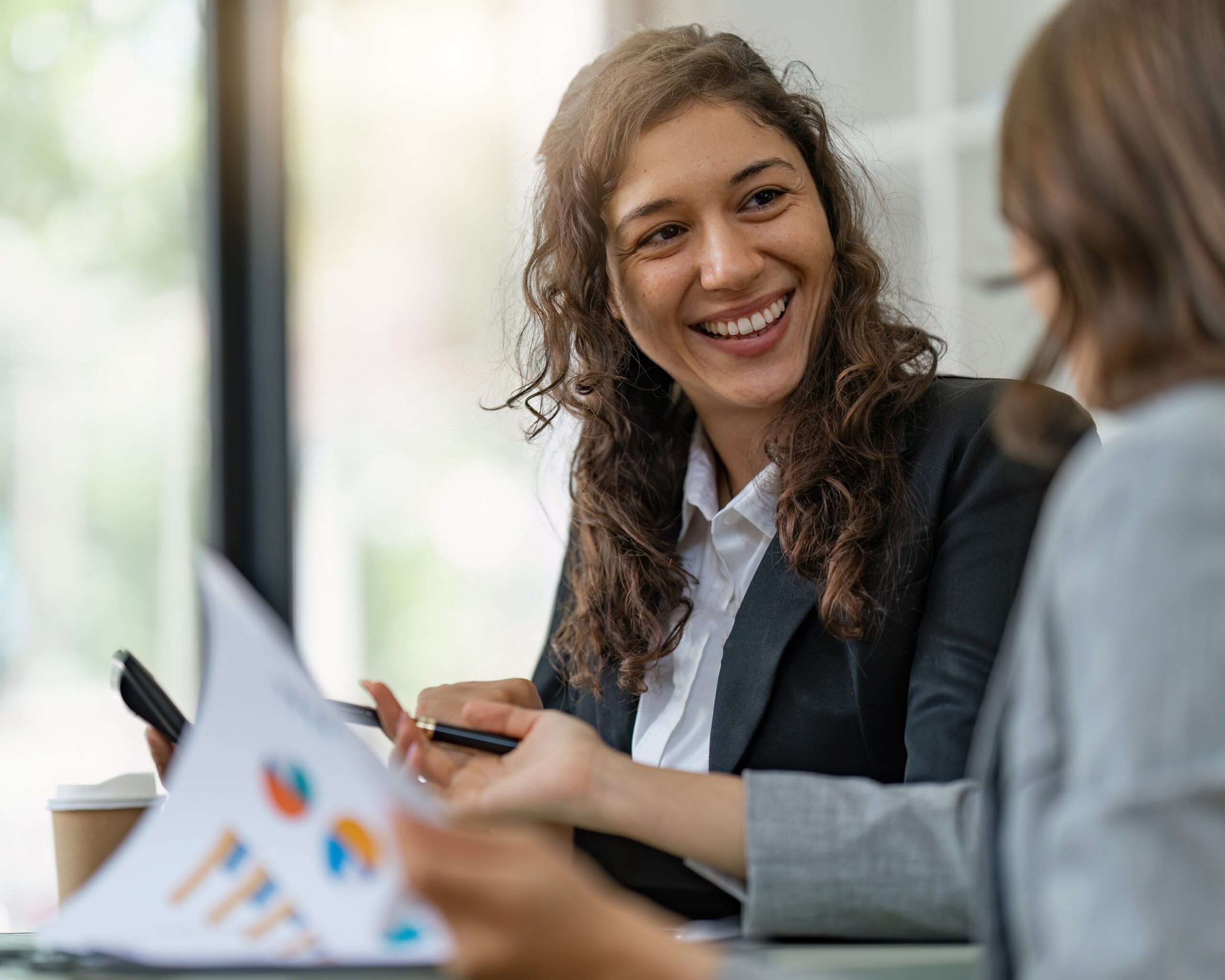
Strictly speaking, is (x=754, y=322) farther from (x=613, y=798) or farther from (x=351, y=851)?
(x=351, y=851)

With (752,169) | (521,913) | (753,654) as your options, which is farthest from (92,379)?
(521,913)

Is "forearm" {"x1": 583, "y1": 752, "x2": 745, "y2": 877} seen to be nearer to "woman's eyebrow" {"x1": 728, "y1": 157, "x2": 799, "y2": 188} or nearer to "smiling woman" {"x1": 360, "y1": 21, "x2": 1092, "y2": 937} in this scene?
"smiling woman" {"x1": 360, "y1": 21, "x2": 1092, "y2": 937}

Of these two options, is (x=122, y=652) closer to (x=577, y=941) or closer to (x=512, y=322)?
(x=577, y=941)

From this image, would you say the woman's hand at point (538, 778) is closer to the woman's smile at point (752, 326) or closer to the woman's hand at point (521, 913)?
the woman's hand at point (521, 913)

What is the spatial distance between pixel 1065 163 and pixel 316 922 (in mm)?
496

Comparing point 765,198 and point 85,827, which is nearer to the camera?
point 85,827

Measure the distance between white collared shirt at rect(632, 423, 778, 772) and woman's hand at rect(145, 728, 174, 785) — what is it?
47 cm

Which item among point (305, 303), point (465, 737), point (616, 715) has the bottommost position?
point (616, 715)

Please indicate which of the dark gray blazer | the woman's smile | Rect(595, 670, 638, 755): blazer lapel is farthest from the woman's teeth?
Rect(595, 670, 638, 755): blazer lapel

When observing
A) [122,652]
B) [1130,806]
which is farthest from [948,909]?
[122,652]

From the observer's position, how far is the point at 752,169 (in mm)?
1319

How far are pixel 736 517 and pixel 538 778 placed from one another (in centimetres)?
51

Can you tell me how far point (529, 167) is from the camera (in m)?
1.76

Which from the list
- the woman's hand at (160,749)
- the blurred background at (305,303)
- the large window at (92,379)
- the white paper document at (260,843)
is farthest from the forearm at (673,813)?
the large window at (92,379)
